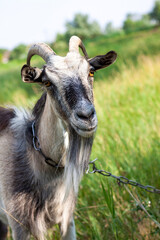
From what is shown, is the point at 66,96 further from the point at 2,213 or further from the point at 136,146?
the point at 136,146

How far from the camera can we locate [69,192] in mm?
2357

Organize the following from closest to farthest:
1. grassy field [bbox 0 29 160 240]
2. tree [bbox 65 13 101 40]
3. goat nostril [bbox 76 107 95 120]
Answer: goat nostril [bbox 76 107 95 120], grassy field [bbox 0 29 160 240], tree [bbox 65 13 101 40]

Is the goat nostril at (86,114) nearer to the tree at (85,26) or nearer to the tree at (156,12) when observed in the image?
the tree at (85,26)

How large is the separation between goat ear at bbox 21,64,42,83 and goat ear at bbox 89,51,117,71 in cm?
47

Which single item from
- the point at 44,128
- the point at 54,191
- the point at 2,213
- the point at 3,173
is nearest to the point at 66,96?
the point at 44,128

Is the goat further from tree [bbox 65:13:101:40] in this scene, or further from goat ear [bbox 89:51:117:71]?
tree [bbox 65:13:101:40]

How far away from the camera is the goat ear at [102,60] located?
7.47ft

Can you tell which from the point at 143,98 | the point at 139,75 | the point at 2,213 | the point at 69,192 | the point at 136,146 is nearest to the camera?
the point at 69,192

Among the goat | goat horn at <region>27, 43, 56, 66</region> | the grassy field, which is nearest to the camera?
the goat

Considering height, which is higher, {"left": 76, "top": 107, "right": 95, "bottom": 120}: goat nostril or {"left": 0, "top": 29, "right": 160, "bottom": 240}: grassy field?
{"left": 76, "top": 107, "right": 95, "bottom": 120}: goat nostril

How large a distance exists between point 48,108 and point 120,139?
2012 mm

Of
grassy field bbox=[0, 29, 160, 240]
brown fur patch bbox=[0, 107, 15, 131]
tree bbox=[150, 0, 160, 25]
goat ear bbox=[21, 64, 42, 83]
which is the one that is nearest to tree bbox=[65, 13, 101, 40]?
tree bbox=[150, 0, 160, 25]

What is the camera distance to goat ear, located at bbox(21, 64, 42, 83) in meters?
2.05

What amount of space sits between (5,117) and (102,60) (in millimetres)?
1178
